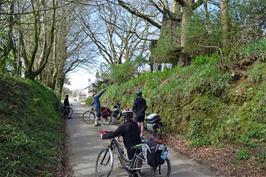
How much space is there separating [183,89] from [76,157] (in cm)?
541

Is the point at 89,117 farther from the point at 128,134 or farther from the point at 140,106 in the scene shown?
the point at 128,134

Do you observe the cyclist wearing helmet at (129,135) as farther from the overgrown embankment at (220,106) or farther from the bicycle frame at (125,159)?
the overgrown embankment at (220,106)

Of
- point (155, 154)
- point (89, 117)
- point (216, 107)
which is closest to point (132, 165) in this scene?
point (155, 154)

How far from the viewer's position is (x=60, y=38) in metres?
34.4

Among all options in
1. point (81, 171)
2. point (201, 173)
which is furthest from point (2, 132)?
point (201, 173)

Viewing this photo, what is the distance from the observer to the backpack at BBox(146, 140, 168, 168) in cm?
755

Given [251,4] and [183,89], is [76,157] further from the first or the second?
[251,4]

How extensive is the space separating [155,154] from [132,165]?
80 cm

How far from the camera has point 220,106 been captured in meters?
12.2

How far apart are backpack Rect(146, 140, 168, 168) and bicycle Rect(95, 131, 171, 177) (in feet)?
0.73

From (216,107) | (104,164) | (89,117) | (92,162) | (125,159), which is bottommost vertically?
(92,162)

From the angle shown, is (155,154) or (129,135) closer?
(155,154)

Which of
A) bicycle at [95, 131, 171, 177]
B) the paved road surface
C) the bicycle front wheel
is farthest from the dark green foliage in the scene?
the bicycle front wheel

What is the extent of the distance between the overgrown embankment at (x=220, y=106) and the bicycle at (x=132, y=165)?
1933mm
